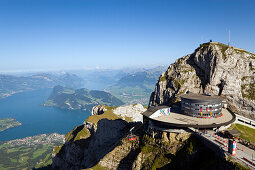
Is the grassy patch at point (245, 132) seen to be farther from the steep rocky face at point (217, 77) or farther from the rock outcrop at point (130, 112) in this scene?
the rock outcrop at point (130, 112)

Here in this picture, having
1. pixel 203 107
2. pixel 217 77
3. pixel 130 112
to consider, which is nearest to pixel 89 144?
pixel 130 112

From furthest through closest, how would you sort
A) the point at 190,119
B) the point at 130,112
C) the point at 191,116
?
the point at 130,112
the point at 191,116
the point at 190,119

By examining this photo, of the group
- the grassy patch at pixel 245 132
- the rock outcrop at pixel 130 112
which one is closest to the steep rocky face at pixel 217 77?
the grassy patch at pixel 245 132

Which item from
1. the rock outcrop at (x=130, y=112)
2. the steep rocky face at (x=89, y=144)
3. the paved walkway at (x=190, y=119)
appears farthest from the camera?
the rock outcrop at (x=130, y=112)

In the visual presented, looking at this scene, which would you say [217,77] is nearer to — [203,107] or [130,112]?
[203,107]

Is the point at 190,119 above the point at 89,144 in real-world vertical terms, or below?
above

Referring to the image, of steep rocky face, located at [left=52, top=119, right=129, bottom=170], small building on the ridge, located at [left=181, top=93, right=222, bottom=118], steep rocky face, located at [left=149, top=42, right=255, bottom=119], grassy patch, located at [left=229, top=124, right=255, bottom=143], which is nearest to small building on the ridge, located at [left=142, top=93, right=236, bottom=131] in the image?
small building on the ridge, located at [left=181, top=93, right=222, bottom=118]
